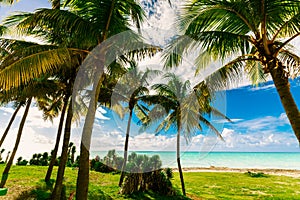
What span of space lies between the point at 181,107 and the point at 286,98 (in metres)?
3.22

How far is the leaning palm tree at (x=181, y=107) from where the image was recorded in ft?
20.3

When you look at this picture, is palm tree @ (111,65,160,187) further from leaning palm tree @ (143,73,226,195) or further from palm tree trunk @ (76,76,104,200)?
palm tree trunk @ (76,76,104,200)

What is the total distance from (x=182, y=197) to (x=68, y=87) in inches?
303

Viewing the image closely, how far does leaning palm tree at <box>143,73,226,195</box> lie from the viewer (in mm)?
6191

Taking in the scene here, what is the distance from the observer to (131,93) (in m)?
12.4

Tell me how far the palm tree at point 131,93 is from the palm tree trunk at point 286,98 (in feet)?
22.0

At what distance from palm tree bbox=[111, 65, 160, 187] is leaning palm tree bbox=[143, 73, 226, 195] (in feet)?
2.57

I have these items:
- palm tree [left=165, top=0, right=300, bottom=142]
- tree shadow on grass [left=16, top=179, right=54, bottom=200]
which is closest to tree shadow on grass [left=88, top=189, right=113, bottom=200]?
tree shadow on grass [left=16, top=179, right=54, bottom=200]

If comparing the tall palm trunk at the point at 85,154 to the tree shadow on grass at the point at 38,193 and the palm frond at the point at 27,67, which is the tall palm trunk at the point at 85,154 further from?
the tree shadow on grass at the point at 38,193

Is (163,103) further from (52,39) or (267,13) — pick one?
(267,13)

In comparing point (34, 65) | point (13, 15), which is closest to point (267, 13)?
point (34, 65)

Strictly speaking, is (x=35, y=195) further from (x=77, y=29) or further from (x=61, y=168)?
(x=77, y=29)

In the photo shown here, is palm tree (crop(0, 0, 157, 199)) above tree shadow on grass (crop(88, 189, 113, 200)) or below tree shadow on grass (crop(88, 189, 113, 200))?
above

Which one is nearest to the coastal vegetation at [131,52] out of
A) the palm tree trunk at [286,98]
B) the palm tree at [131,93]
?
the palm tree trunk at [286,98]
